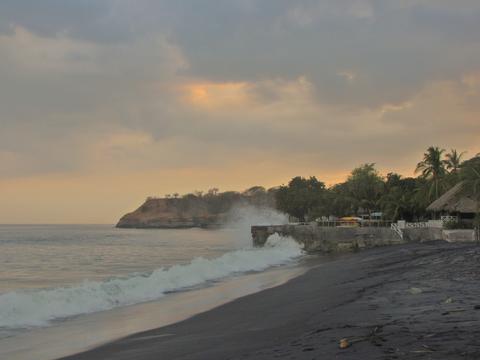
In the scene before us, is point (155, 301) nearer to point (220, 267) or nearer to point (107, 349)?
point (107, 349)

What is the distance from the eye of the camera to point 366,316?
10.4 m

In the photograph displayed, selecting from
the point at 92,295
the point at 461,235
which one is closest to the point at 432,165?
the point at 461,235

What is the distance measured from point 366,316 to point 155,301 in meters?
10.5

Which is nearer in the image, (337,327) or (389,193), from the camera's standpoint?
(337,327)

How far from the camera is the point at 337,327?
30.8 feet

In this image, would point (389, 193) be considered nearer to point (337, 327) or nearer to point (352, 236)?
point (352, 236)

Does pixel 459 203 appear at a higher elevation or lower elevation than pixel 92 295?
higher

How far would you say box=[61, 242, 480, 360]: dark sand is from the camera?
7141 mm

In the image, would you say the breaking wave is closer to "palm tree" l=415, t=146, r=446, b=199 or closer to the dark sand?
the dark sand

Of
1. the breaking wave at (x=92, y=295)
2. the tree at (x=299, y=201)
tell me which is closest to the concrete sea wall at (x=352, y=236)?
the breaking wave at (x=92, y=295)

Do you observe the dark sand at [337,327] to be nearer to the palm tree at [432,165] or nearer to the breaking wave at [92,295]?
the breaking wave at [92,295]

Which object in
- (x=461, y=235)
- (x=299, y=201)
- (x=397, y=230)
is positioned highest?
(x=299, y=201)

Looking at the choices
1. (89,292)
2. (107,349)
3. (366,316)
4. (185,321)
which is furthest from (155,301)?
(366,316)

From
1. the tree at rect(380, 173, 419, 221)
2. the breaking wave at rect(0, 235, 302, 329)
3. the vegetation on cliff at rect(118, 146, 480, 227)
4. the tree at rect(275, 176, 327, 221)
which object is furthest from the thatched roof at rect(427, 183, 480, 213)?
the tree at rect(275, 176, 327, 221)
